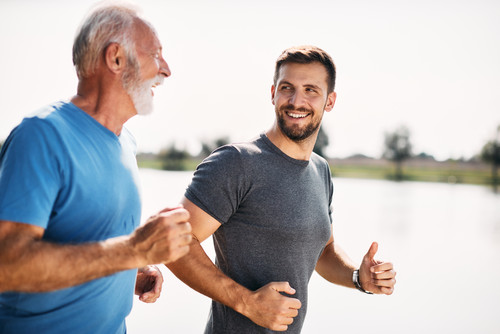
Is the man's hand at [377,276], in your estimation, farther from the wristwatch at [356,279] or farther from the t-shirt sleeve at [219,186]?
the t-shirt sleeve at [219,186]

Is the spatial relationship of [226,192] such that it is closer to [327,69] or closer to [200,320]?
[327,69]

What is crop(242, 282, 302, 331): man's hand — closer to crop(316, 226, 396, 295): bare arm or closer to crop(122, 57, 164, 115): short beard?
crop(316, 226, 396, 295): bare arm

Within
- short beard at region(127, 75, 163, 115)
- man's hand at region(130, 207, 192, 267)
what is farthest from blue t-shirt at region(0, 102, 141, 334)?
man's hand at region(130, 207, 192, 267)

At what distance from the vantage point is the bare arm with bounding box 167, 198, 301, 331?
1414 millimetres

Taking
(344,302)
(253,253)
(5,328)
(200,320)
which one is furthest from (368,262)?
(344,302)

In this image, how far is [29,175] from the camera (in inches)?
38.6

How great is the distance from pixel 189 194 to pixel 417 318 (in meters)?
3.00

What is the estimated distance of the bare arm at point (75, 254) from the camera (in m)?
0.92

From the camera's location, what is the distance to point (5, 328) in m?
1.11

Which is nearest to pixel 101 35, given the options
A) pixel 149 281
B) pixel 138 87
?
pixel 138 87

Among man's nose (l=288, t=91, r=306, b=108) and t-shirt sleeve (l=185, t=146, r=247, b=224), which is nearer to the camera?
t-shirt sleeve (l=185, t=146, r=247, b=224)

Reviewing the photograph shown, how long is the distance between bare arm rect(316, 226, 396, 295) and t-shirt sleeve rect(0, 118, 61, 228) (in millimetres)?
1401

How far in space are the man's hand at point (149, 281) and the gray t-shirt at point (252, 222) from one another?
260 mm

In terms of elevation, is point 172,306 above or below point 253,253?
below
